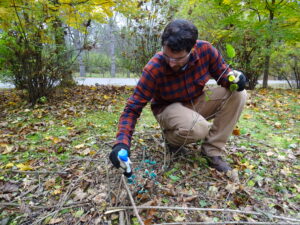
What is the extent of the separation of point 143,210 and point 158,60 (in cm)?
118

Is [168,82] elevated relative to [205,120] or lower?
elevated

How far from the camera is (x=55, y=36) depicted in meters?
4.16

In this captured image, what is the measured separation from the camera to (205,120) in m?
2.01

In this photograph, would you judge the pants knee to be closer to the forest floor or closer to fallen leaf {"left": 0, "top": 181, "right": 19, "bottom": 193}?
the forest floor

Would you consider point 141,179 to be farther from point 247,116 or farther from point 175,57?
point 247,116

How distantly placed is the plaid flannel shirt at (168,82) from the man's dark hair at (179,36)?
0.26m

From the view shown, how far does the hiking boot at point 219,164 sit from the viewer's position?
197 cm

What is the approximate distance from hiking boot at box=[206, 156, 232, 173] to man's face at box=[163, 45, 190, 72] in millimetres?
943

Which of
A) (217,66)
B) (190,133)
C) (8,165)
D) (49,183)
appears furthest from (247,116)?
(8,165)

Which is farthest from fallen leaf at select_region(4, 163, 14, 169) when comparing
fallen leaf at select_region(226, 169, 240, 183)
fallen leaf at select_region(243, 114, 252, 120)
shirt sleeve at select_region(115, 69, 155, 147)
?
fallen leaf at select_region(243, 114, 252, 120)

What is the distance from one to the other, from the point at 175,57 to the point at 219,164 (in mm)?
1070

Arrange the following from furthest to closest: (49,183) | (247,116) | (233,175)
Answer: (247,116)
(233,175)
(49,183)

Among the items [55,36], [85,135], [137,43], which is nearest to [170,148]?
[85,135]

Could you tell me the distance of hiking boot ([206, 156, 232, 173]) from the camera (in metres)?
1.97
